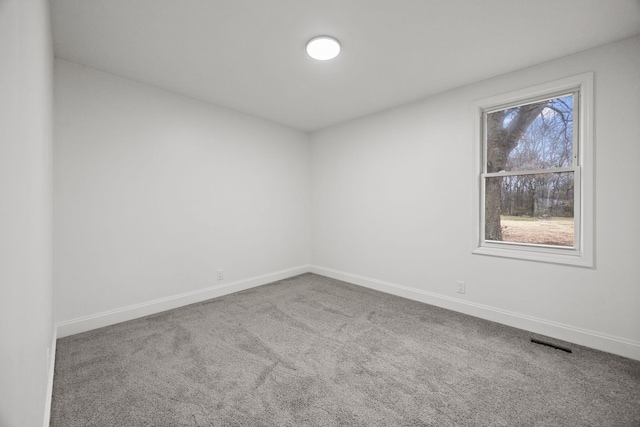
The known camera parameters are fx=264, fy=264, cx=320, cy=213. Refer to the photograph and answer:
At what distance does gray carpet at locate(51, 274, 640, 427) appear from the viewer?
1.57 metres

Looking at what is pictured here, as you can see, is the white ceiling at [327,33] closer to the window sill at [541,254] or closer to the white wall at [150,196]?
the white wall at [150,196]

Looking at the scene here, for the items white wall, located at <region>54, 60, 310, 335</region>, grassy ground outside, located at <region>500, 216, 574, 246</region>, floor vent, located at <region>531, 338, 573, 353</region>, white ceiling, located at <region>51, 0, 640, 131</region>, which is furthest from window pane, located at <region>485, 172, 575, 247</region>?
white wall, located at <region>54, 60, 310, 335</region>

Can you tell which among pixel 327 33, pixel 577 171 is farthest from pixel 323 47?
pixel 577 171

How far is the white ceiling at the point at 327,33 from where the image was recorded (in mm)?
1870

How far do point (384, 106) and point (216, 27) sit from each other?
233 centimetres

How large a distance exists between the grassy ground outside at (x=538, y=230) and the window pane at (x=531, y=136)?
21.4 inches

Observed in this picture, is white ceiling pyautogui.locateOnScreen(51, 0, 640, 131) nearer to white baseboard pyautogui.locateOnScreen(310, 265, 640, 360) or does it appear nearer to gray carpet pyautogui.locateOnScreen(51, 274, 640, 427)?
white baseboard pyautogui.locateOnScreen(310, 265, 640, 360)

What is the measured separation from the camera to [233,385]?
1824 mm

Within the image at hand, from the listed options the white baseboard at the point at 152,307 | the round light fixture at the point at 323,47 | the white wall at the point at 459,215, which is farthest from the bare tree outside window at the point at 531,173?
the white baseboard at the point at 152,307

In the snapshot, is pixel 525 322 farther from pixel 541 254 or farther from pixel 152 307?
pixel 152 307

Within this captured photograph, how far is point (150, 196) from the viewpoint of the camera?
9.91 ft

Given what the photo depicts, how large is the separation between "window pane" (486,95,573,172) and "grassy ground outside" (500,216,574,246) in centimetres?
54

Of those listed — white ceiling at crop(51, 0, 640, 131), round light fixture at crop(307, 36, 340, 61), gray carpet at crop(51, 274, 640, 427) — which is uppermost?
white ceiling at crop(51, 0, 640, 131)

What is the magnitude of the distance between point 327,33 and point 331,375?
266 centimetres
